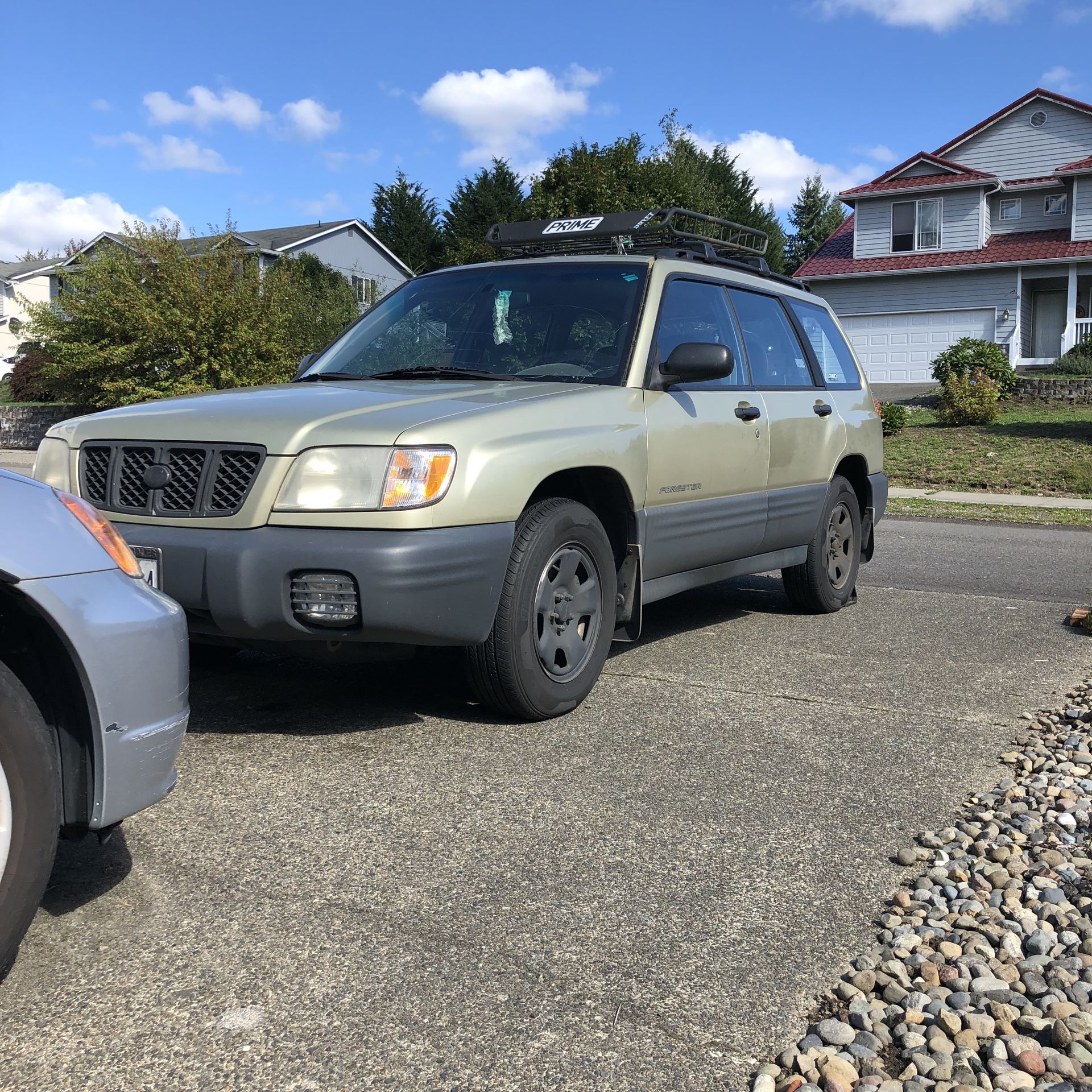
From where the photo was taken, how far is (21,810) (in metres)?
2.51

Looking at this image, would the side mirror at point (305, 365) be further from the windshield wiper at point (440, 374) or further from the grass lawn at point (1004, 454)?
the grass lawn at point (1004, 454)

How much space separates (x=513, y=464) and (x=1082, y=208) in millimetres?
33100

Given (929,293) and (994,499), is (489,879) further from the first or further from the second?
(929,293)

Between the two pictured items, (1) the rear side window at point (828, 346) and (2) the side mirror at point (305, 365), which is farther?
(1) the rear side window at point (828, 346)

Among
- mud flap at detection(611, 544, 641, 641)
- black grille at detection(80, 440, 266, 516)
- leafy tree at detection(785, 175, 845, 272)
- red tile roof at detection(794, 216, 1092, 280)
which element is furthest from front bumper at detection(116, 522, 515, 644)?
leafy tree at detection(785, 175, 845, 272)

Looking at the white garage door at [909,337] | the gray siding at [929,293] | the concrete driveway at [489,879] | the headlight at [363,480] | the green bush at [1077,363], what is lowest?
the concrete driveway at [489,879]

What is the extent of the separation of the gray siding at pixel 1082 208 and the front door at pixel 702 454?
3078 centimetres

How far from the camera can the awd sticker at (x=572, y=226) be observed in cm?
644

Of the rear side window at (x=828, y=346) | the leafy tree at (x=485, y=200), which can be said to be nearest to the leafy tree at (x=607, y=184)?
the rear side window at (x=828, y=346)

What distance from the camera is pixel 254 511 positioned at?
13.4 ft

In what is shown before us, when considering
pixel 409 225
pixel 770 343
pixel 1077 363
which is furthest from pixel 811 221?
pixel 770 343

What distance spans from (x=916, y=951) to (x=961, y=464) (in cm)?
1522

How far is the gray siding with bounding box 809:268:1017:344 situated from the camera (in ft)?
109

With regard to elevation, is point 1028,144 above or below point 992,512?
above
